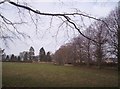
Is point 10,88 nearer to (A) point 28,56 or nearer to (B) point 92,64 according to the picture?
(B) point 92,64

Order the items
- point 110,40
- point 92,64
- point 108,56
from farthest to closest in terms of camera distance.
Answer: point 92,64, point 108,56, point 110,40

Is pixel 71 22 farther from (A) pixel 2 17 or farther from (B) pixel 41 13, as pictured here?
(A) pixel 2 17

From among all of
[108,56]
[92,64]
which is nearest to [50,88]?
[108,56]

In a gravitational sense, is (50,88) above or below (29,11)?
below

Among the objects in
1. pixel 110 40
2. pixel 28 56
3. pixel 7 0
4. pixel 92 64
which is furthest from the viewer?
pixel 28 56

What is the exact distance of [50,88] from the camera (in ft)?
51.3

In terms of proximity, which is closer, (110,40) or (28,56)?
(110,40)

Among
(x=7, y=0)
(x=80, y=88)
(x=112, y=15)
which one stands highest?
(x=112, y=15)

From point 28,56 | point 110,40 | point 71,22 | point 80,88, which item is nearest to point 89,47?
point 110,40

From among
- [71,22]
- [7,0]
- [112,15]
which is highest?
[112,15]

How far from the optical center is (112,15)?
41.8 metres

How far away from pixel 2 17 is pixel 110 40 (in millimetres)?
33872

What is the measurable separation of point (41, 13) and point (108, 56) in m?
38.2

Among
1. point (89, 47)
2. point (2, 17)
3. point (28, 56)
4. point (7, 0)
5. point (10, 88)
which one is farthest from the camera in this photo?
point (28, 56)
